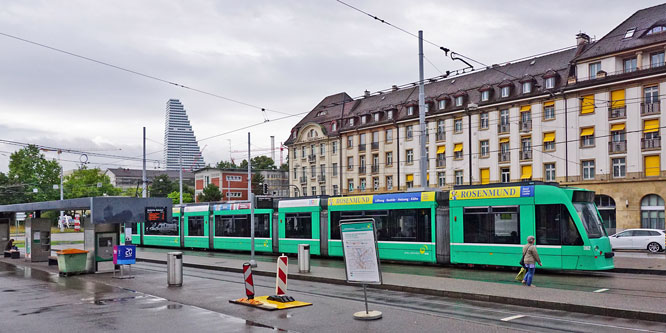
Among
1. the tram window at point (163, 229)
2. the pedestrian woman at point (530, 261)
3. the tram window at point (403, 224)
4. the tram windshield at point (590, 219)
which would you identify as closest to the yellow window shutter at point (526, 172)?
the tram window at point (163, 229)

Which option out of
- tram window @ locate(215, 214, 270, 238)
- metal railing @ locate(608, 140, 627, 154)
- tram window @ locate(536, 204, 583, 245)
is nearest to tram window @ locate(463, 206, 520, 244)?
tram window @ locate(536, 204, 583, 245)

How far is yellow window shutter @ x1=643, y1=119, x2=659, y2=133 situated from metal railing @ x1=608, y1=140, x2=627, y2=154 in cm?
166

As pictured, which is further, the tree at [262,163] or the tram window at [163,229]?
the tree at [262,163]

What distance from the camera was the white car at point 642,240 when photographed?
31281 millimetres

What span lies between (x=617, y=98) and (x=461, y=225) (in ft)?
97.0

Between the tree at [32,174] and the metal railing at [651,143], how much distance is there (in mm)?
71278

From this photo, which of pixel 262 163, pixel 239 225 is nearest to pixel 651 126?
pixel 239 225

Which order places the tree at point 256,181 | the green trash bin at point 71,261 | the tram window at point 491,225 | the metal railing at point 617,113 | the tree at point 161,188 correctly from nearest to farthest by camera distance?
the tram window at point 491,225 < the green trash bin at point 71,261 < the metal railing at point 617,113 < the tree at point 256,181 < the tree at point 161,188

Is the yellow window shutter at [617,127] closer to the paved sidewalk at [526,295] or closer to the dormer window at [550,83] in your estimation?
the dormer window at [550,83]

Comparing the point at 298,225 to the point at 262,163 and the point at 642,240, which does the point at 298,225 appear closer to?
the point at 642,240

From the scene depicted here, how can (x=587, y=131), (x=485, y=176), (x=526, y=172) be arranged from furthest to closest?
(x=485, y=176) < (x=526, y=172) < (x=587, y=131)

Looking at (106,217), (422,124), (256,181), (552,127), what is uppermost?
(552,127)

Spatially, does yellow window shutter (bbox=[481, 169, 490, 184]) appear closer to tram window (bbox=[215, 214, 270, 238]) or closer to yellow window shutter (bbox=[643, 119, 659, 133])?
yellow window shutter (bbox=[643, 119, 659, 133])

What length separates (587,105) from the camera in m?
45.3
